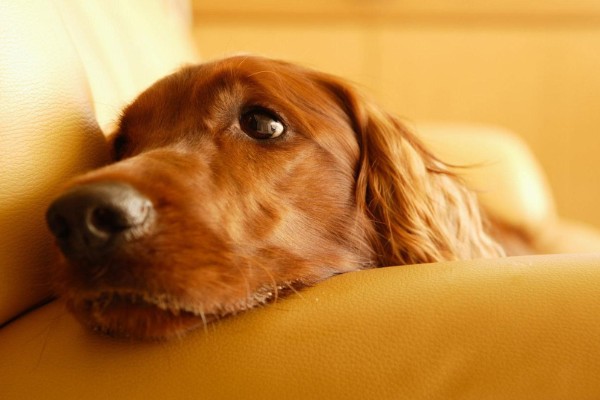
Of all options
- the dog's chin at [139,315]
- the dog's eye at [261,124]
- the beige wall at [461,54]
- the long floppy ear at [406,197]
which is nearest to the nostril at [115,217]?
the dog's chin at [139,315]

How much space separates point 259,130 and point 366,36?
9.95 ft

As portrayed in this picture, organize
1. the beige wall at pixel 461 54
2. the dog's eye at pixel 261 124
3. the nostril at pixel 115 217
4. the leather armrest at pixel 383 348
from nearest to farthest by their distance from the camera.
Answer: the leather armrest at pixel 383 348
the nostril at pixel 115 217
the dog's eye at pixel 261 124
the beige wall at pixel 461 54

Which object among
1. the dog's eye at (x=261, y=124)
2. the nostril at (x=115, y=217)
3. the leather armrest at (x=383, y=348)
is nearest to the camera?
the leather armrest at (x=383, y=348)

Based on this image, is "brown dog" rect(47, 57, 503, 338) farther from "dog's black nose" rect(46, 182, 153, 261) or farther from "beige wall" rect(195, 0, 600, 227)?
"beige wall" rect(195, 0, 600, 227)

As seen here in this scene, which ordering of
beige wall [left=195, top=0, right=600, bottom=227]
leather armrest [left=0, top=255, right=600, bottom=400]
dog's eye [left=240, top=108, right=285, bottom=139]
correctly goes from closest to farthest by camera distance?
1. leather armrest [left=0, top=255, right=600, bottom=400]
2. dog's eye [left=240, top=108, right=285, bottom=139]
3. beige wall [left=195, top=0, right=600, bottom=227]

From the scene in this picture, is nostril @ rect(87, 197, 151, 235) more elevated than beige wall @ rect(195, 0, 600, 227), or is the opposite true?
nostril @ rect(87, 197, 151, 235)

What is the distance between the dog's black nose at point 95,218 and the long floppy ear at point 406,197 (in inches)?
25.3

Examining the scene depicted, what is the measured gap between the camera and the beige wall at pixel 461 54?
4180mm

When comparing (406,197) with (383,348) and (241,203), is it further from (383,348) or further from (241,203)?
(383,348)

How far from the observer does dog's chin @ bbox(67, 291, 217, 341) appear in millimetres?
1000

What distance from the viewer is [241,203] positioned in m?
1.23

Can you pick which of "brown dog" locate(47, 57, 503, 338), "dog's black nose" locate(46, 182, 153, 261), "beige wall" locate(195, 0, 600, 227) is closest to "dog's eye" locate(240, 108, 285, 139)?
"brown dog" locate(47, 57, 503, 338)

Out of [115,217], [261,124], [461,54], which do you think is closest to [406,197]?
[261,124]

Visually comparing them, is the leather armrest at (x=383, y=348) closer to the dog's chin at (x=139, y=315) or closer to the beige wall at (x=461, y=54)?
the dog's chin at (x=139, y=315)
